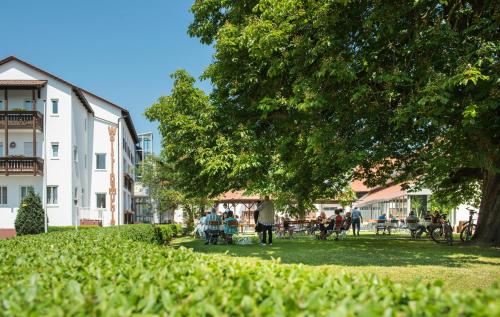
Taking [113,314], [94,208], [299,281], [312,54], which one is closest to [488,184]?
[312,54]

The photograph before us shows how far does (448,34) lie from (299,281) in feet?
33.4

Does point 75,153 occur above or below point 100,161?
above

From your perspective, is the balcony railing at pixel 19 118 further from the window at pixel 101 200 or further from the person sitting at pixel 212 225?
the person sitting at pixel 212 225

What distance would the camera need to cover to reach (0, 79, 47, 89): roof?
35.3 m

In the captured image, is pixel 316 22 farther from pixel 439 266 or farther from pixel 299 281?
pixel 299 281

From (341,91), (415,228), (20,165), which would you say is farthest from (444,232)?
(20,165)

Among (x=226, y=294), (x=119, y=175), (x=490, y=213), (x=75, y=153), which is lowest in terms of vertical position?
(x=490, y=213)

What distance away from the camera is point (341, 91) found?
44.4 feet

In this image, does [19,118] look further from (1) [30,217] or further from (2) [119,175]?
(2) [119,175]

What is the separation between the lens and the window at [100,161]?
1683 inches

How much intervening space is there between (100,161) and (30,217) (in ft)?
43.8

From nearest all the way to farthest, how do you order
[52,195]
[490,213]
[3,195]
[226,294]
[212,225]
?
[226,294]
[490,213]
[212,225]
[3,195]
[52,195]

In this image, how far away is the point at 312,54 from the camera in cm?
1314

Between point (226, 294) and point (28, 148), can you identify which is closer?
point (226, 294)
